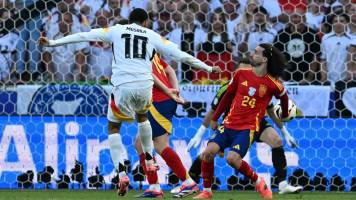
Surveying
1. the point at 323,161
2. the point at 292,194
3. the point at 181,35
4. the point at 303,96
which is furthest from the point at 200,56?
the point at 292,194

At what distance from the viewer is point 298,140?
10.3 meters

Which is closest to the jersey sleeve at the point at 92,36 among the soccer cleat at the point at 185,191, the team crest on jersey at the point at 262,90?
the team crest on jersey at the point at 262,90

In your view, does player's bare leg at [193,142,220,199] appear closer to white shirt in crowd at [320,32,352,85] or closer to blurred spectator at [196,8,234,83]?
blurred spectator at [196,8,234,83]

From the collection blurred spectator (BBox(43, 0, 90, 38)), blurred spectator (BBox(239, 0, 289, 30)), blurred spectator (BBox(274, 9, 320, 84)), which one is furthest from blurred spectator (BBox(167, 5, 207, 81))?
blurred spectator (BBox(43, 0, 90, 38))

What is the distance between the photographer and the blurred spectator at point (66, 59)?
468 inches

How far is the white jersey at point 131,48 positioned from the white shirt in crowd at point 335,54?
12.4 ft

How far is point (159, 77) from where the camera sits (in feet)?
29.9

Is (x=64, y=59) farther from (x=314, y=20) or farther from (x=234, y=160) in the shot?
(x=234, y=160)

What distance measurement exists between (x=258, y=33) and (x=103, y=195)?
3.81 meters

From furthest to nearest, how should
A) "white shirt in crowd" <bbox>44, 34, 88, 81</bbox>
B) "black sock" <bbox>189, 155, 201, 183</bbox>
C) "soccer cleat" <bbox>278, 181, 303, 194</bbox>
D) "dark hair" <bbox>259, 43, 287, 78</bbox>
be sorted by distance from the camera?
1. "white shirt in crowd" <bbox>44, 34, 88, 81</bbox>
2. "black sock" <bbox>189, 155, 201, 183</bbox>
3. "soccer cleat" <bbox>278, 181, 303, 194</bbox>
4. "dark hair" <bbox>259, 43, 287, 78</bbox>

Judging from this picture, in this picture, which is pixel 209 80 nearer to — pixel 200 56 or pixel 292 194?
pixel 200 56

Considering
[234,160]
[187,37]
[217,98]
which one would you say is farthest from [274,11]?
[234,160]

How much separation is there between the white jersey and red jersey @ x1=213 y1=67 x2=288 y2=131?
0.46 m

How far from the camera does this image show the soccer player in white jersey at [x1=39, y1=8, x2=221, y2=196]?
8227 millimetres
